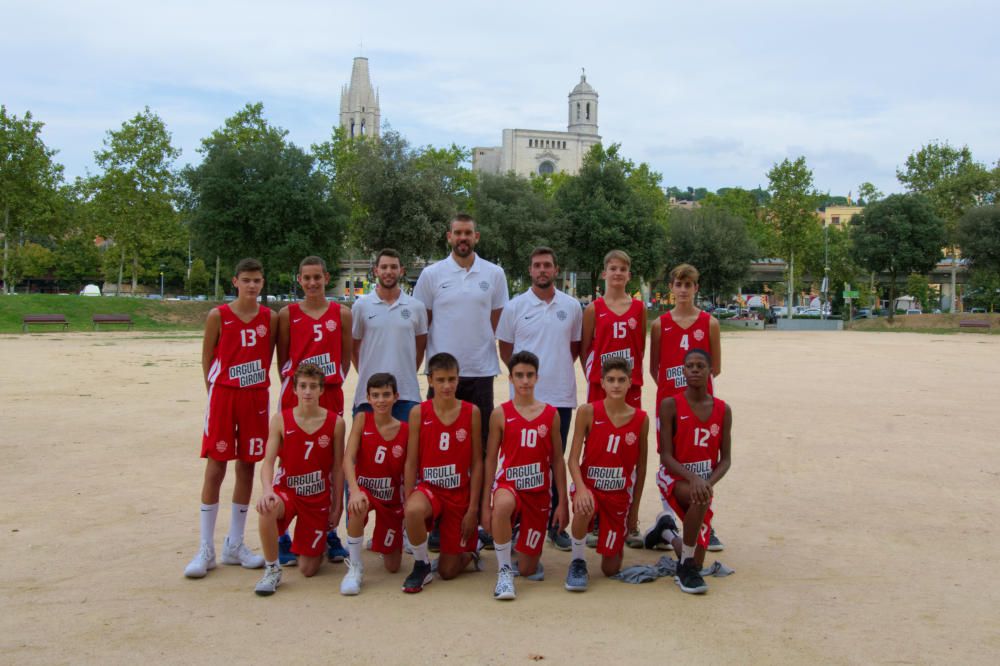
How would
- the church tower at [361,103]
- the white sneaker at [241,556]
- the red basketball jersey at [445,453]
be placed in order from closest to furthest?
the red basketball jersey at [445,453] < the white sneaker at [241,556] < the church tower at [361,103]

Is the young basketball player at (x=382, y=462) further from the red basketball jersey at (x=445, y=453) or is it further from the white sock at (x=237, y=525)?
the white sock at (x=237, y=525)

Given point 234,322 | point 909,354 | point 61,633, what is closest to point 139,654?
point 61,633

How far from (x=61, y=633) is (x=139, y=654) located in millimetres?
610

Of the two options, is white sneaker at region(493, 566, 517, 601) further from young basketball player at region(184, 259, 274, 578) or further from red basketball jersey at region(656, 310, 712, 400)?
red basketball jersey at region(656, 310, 712, 400)

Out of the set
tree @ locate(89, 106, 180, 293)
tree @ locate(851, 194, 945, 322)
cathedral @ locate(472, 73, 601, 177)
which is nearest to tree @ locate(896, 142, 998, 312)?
tree @ locate(851, 194, 945, 322)

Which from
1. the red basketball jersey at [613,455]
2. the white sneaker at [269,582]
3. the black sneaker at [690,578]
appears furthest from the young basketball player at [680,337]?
the white sneaker at [269,582]

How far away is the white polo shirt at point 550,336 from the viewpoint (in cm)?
691

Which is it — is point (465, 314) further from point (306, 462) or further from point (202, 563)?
point (202, 563)

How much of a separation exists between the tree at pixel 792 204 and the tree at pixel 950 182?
8.06m

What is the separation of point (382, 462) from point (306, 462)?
54cm

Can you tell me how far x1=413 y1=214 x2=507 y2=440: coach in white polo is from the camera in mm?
6938

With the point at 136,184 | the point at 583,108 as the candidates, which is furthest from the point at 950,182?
the point at 583,108

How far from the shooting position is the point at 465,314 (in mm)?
6992

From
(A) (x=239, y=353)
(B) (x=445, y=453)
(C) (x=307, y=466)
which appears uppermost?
(A) (x=239, y=353)
